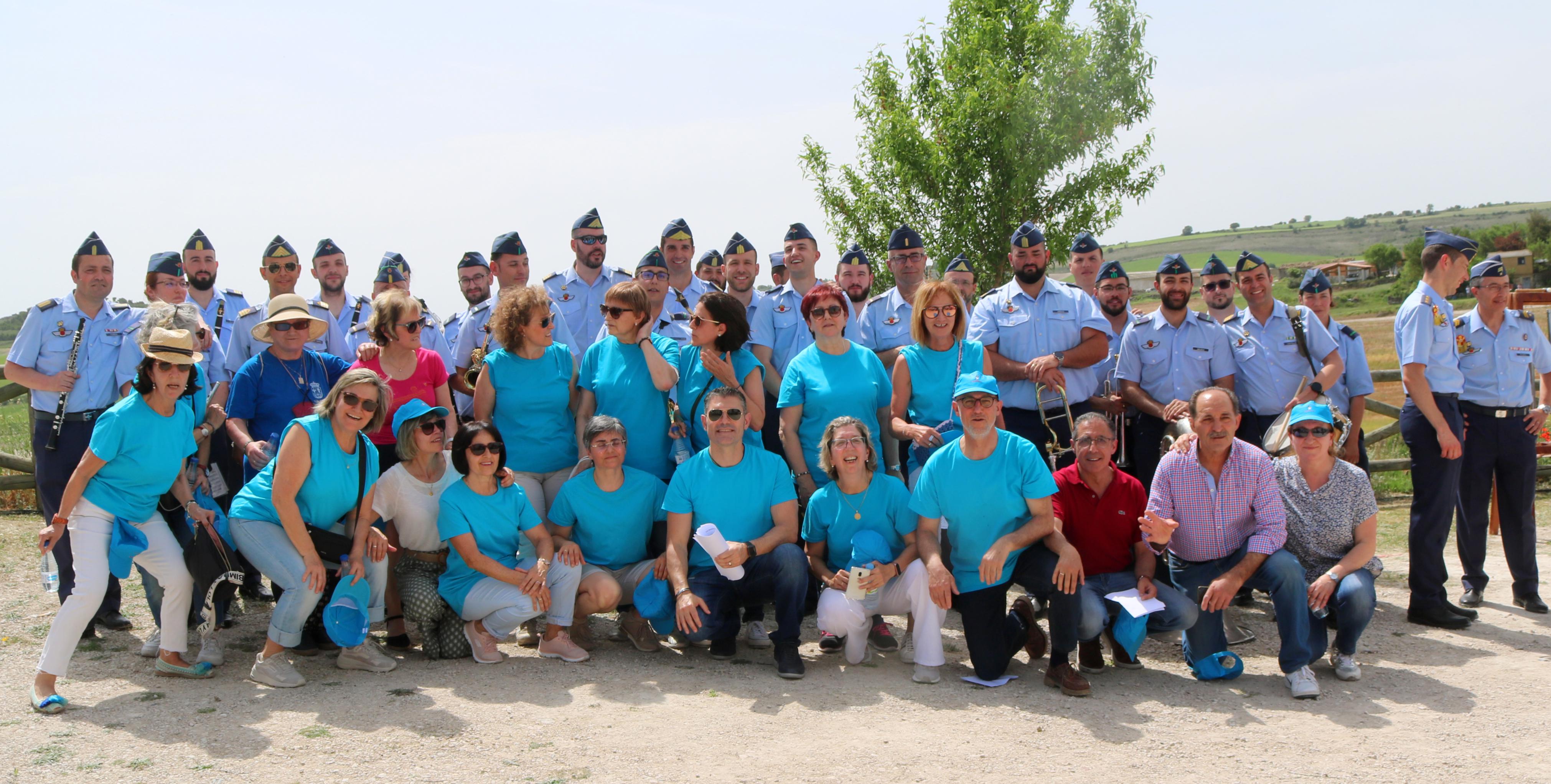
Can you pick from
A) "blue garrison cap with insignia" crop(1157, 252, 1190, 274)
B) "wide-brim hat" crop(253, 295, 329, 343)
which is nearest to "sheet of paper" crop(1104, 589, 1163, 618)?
"blue garrison cap with insignia" crop(1157, 252, 1190, 274)

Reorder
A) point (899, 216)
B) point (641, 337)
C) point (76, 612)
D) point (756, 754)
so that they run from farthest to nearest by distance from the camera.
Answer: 1. point (899, 216)
2. point (641, 337)
3. point (76, 612)
4. point (756, 754)

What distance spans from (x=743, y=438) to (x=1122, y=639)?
2.15 m

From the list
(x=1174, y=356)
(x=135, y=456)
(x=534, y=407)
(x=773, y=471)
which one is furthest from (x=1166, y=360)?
(x=135, y=456)

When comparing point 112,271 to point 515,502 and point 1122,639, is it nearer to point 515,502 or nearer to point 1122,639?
point 515,502

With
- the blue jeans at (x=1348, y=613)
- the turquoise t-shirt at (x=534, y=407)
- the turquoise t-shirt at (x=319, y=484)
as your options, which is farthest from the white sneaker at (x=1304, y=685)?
the turquoise t-shirt at (x=319, y=484)

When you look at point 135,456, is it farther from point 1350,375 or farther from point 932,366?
point 1350,375

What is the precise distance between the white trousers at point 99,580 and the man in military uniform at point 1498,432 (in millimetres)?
7200

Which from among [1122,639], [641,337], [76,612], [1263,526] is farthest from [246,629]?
[1263,526]

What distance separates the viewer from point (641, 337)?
593 cm

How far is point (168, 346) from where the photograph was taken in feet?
16.0

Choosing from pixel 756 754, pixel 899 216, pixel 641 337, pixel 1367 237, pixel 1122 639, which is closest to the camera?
pixel 756 754

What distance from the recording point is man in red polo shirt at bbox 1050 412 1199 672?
509 centimetres

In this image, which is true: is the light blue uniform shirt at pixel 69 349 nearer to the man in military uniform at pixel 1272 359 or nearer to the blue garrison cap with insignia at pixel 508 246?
the blue garrison cap with insignia at pixel 508 246

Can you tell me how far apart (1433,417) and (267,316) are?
6.83 metres
